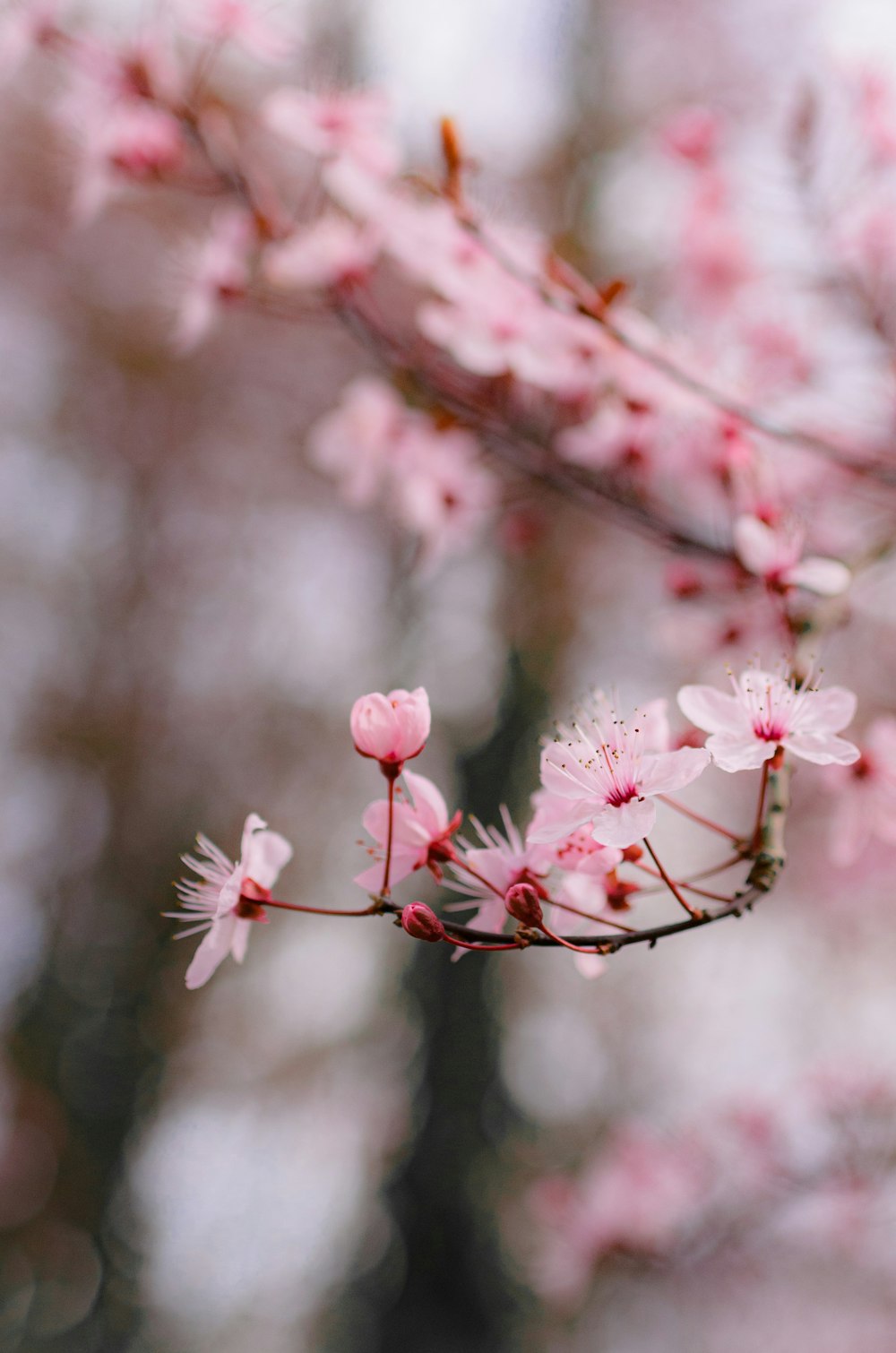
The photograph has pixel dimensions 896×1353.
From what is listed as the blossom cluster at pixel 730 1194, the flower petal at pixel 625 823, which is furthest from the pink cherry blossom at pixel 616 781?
the blossom cluster at pixel 730 1194

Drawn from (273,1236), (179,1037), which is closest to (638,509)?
(179,1037)

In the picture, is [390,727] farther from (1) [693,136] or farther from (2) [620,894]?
(1) [693,136]

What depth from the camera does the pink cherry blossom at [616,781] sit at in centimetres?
46

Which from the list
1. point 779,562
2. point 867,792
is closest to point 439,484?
point 779,562

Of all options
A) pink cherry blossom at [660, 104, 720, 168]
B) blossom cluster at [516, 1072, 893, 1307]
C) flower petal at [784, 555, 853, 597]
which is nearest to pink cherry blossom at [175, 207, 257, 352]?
pink cherry blossom at [660, 104, 720, 168]

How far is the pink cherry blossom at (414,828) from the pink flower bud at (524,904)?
0.29ft

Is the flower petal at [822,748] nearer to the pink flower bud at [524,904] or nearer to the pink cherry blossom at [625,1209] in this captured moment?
the pink flower bud at [524,904]

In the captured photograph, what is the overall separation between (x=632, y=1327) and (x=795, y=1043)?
1203 mm

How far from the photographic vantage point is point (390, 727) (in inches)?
20.3

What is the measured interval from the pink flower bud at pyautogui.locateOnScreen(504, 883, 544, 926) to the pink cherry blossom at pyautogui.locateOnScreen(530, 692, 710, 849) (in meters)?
0.03

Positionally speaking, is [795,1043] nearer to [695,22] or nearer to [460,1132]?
[460,1132]

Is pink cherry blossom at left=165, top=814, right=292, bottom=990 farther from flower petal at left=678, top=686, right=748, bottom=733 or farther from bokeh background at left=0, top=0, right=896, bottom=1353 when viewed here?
bokeh background at left=0, top=0, right=896, bottom=1353

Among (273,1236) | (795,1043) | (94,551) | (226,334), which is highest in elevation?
(226,334)

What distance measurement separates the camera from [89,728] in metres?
3.79
